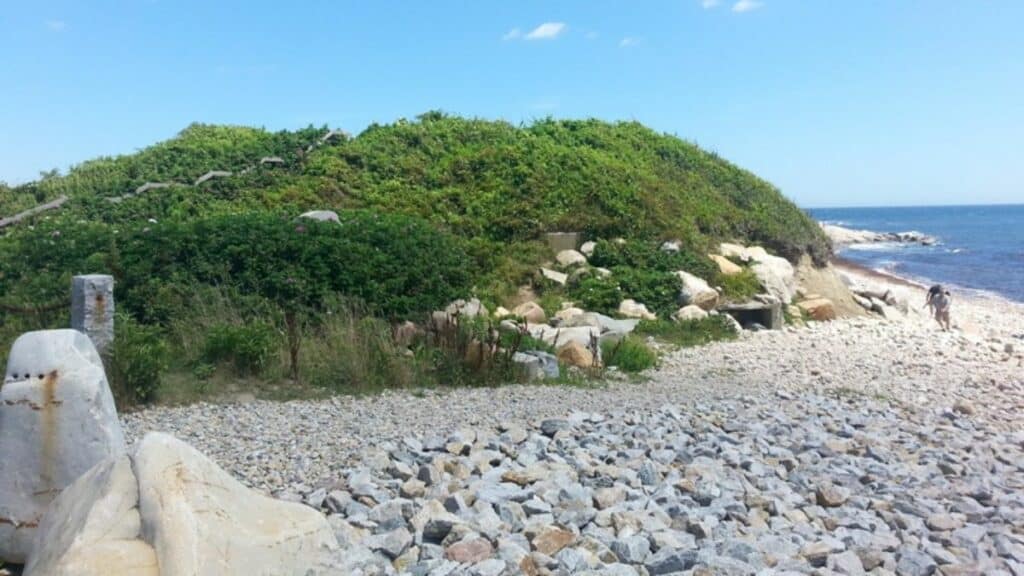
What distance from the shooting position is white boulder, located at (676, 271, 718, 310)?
1330 cm

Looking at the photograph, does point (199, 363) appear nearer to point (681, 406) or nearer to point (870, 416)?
point (681, 406)

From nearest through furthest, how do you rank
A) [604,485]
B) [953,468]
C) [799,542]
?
1. [799,542]
2. [604,485]
3. [953,468]

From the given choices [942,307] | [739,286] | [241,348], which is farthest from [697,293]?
[241,348]

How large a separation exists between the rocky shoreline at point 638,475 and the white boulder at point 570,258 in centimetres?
544

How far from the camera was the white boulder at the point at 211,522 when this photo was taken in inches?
115

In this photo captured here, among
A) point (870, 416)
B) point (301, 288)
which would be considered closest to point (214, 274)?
point (301, 288)

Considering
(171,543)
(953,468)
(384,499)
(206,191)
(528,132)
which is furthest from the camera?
(528,132)

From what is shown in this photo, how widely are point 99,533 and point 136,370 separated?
4.35m

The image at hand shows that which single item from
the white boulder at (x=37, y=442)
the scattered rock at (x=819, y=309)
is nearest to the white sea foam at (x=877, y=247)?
the scattered rock at (x=819, y=309)

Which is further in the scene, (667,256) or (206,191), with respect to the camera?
(206,191)

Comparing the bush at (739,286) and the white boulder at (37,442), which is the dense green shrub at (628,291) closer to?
the bush at (739,286)

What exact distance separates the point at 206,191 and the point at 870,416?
13531mm

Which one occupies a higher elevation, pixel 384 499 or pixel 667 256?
pixel 667 256

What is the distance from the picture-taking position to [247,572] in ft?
9.86
